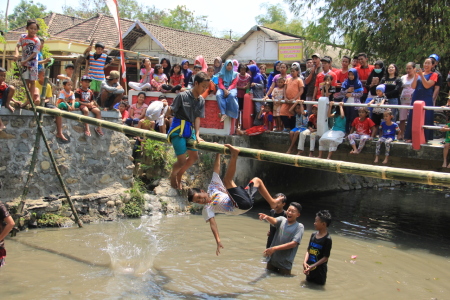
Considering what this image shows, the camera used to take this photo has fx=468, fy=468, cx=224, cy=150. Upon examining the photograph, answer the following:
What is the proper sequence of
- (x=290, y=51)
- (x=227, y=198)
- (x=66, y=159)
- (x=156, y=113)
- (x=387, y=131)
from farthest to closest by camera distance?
(x=290, y=51) < (x=156, y=113) < (x=66, y=159) < (x=387, y=131) < (x=227, y=198)

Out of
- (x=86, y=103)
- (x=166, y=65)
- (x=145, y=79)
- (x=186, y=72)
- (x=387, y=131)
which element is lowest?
(x=387, y=131)

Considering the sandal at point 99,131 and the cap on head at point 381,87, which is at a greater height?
the cap on head at point 381,87

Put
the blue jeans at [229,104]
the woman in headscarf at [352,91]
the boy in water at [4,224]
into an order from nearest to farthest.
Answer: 1. the boy in water at [4,224]
2. the woman in headscarf at [352,91]
3. the blue jeans at [229,104]

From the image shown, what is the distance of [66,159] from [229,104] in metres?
4.47

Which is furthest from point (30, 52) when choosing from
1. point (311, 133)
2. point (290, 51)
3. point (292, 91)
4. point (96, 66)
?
point (290, 51)

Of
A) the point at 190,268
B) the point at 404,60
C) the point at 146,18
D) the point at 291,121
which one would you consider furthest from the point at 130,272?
the point at 146,18

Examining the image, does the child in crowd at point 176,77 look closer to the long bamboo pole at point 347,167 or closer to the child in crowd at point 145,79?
the child in crowd at point 145,79

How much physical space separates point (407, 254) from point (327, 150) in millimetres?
2937

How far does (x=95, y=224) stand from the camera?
34.5 feet

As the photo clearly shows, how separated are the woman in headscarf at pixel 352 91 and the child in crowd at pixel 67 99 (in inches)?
247

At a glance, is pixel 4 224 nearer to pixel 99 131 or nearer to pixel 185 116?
pixel 185 116

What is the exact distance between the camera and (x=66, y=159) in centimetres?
1060

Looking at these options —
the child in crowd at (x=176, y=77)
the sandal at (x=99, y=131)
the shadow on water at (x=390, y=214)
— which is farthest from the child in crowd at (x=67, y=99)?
the shadow on water at (x=390, y=214)

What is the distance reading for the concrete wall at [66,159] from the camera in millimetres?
9836
